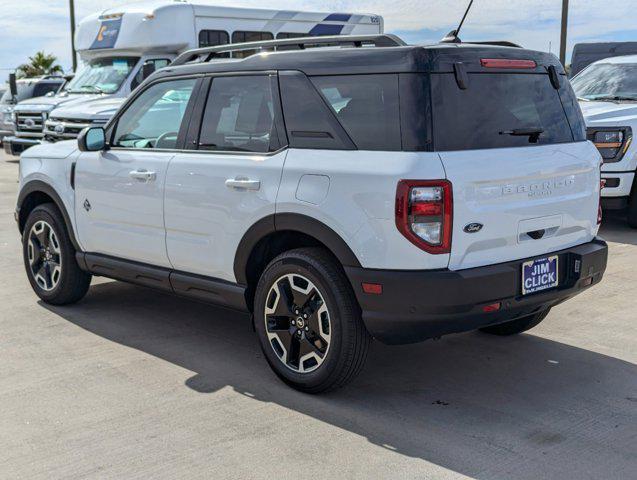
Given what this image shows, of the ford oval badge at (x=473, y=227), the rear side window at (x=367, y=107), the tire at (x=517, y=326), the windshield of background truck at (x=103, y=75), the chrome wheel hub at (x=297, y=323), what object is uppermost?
the windshield of background truck at (x=103, y=75)

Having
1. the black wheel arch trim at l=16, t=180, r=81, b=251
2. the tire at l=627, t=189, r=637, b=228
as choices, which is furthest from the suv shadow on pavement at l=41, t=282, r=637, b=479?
the tire at l=627, t=189, r=637, b=228

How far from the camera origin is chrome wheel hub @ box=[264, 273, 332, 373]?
14.4ft

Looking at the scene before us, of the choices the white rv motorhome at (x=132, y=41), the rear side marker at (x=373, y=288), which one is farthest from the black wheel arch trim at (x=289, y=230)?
the white rv motorhome at (x=132, y=41)

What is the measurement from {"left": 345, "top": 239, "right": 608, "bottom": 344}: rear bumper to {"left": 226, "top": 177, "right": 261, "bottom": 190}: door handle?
79cm

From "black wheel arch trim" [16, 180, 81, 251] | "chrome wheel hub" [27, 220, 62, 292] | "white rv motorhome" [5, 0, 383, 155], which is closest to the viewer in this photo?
"black wheel arch trim" [16, 180, 81, 251]

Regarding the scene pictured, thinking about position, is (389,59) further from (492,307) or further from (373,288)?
(492,307)

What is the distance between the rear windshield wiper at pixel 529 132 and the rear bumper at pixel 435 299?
665 mm

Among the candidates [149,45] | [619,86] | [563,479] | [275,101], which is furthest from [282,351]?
[149,45]

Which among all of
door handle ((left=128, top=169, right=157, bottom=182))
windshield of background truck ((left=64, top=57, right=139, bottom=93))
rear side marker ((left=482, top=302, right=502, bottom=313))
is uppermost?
windshield of background truck ((left=64, top=57, right=139, bottom=93))

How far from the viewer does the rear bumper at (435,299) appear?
13.1 ft

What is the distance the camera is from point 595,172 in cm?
481

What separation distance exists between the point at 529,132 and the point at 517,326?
1.56 metres

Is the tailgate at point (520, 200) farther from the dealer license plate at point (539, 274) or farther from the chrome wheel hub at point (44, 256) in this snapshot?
the chrome wheel hub at point (44, 256)

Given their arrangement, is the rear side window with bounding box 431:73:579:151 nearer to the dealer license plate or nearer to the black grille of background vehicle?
the dealer license plate
